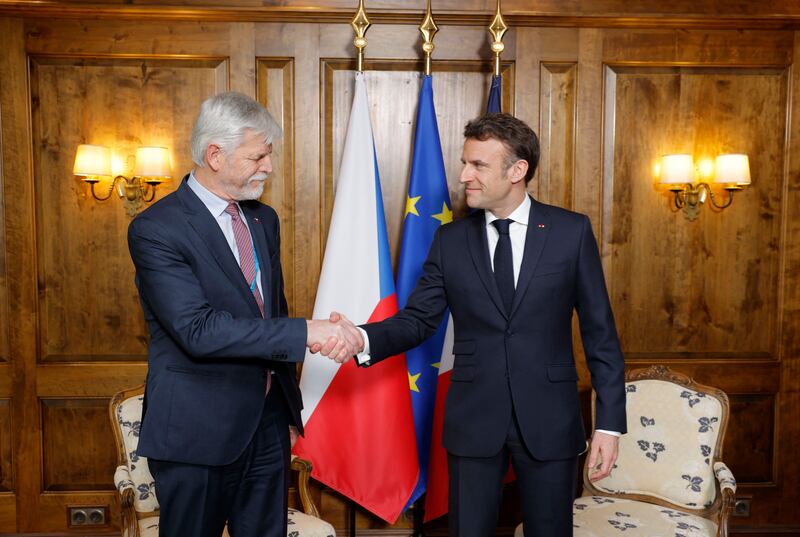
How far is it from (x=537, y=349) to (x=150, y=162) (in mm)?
2100

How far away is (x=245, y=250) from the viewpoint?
2.14 metres

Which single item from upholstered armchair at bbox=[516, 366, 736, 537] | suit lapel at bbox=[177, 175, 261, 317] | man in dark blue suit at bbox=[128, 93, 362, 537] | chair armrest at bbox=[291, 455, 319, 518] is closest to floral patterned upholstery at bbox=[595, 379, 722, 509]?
upholstered armchair at bbox=[516, 366, 736, 537]

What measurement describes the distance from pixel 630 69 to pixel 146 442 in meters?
2.87

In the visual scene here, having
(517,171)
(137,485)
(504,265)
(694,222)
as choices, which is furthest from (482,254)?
(694,222)

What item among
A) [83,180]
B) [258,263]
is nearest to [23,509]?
[83,180]

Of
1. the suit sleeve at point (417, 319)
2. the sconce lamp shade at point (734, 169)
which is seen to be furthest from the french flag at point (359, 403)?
the sconce lamp shade at point (734, 169)

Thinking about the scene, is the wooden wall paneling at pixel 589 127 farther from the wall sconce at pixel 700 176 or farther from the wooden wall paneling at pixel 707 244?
the wall sconce at pixel 700 176

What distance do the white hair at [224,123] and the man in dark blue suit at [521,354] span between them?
748 millimetres

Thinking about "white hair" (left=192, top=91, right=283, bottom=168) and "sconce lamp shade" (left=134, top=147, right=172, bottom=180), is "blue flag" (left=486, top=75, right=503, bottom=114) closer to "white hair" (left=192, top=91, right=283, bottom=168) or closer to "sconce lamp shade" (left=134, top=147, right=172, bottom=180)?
"white hair" (left=192, top=91, right=283, bottom=168)

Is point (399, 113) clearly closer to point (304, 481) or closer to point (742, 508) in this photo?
point (304, 481)

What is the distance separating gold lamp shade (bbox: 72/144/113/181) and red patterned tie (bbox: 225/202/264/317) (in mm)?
1495

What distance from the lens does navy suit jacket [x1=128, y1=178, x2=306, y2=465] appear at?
1924mm

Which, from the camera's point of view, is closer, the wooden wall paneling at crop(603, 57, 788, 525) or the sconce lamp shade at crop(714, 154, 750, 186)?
the sconce lamp shade at crop(714, 154, 750, 186)

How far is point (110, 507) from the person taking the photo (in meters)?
3.53
